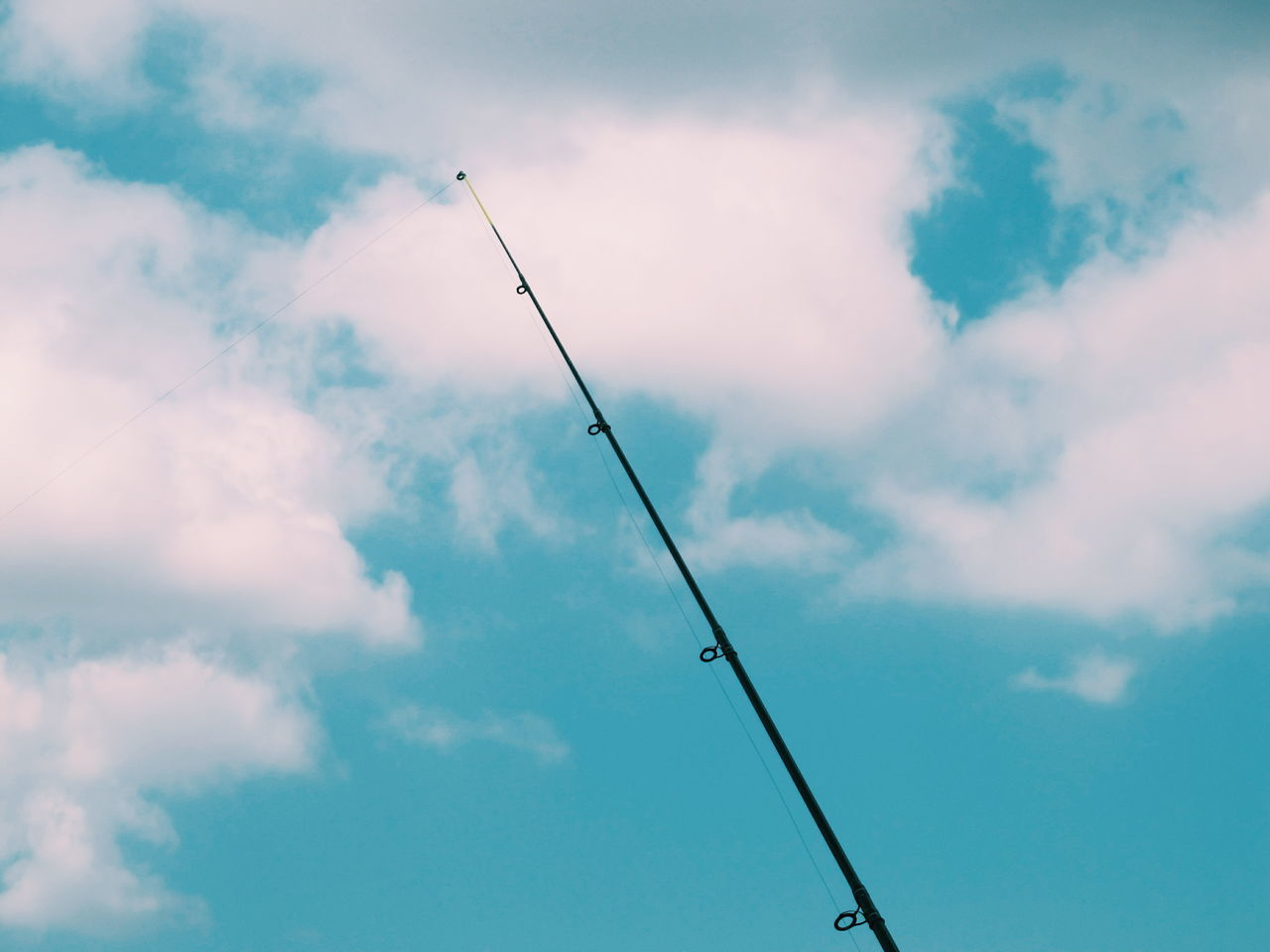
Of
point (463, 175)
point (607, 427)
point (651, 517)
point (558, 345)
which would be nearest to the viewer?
point (651, 517)

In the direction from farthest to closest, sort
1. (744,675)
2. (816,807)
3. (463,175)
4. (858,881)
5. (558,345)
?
(463,175) < (558,345) < (744,675) < (816,807) < (858,881)

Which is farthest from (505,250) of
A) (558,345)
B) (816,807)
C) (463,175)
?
(816,807)

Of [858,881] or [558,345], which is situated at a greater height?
[558,345]

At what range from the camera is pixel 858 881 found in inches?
494

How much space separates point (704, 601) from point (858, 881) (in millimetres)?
5507

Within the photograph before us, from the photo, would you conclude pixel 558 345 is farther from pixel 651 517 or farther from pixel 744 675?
pixel 744 675

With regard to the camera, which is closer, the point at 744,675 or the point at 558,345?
the point at 744,675

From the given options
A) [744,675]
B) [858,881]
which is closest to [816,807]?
[858,881]

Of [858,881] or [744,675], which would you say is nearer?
[858,881]

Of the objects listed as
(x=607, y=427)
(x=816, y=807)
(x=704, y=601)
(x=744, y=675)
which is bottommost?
(x=816, y=807)

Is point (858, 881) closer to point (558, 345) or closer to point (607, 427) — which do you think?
point (607, 427)

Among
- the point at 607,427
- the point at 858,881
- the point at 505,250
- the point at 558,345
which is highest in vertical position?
the point at 505,250

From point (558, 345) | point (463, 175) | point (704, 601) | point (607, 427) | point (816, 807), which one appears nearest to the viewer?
point (816, 807)

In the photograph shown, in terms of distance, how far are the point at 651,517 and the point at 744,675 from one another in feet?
13.4
